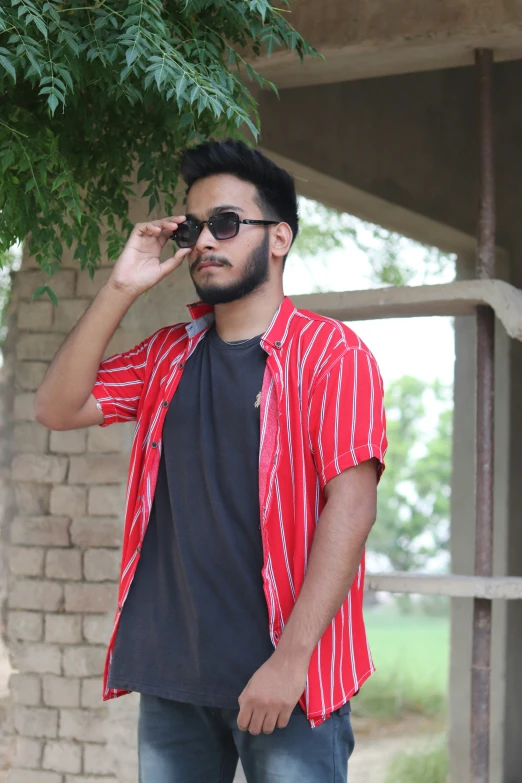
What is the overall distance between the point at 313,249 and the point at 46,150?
316 inches

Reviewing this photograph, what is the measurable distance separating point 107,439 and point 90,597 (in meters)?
0.61

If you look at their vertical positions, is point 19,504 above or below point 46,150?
below

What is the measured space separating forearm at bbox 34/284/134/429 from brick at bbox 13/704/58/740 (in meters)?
1.96

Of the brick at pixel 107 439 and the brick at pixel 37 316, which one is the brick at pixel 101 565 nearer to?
the brick at pixel 107 439

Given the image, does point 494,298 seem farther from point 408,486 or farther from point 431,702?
point 408,486

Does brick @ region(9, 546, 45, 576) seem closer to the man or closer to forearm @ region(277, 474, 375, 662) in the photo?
the man

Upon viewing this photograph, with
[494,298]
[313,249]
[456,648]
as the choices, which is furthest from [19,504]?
[313,249]

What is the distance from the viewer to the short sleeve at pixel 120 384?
2.61 metres

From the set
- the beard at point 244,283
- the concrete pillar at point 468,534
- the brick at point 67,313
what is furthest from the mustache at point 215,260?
the concrete pillar at point 468,534

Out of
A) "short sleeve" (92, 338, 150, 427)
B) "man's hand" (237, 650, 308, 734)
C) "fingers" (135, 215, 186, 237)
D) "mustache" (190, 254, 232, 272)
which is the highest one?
"fingers" (135, 215, 186, 237)

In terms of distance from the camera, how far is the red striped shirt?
7.25 feet

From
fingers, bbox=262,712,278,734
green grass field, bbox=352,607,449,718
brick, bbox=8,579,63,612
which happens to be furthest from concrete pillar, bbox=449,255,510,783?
green grass field, bbox=352,607,449,718

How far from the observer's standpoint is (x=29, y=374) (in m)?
→ 4.26

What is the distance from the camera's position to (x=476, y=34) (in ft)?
12.2
